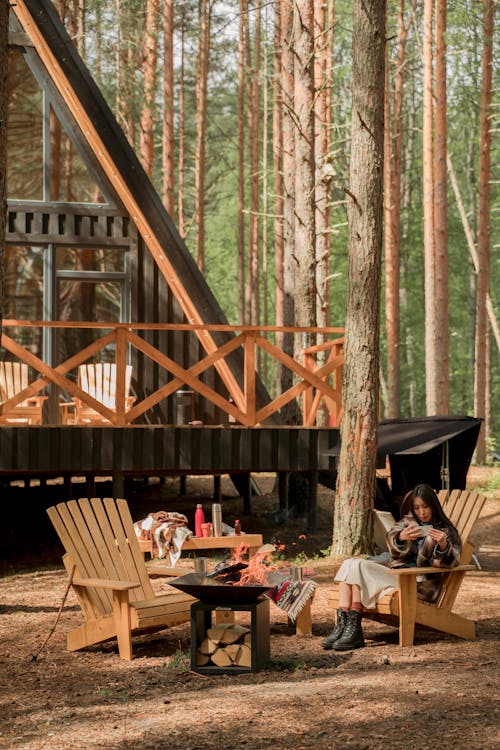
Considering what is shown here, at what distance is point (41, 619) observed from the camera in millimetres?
8250

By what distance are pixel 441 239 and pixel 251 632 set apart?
45.5ft

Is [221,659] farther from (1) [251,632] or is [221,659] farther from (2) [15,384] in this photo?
(2) [15,384]

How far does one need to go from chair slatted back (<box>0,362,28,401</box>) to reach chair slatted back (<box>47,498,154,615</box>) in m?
5.01

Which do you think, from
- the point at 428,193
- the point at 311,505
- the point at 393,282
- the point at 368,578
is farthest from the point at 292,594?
the point at 393,282

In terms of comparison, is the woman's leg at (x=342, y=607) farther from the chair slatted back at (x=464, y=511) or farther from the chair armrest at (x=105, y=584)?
the chair armrest at (x=105, y=584)

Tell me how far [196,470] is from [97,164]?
388 cm

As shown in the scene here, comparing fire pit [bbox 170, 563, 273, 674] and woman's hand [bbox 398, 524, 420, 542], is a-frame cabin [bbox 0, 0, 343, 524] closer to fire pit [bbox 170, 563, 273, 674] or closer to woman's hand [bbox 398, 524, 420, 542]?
woman's hand [bbox 398, 524, 420, 542]

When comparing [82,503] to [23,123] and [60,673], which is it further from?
[23,123]

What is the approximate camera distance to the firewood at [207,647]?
6.46 m

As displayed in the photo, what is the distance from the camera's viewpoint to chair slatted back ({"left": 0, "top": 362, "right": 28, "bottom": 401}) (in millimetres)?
12492

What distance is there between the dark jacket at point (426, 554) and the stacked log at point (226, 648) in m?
1.20

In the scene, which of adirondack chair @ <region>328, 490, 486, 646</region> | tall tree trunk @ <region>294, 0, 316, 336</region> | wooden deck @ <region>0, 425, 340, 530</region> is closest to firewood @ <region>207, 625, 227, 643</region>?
adirondack chair @ <region>328, 490, 486, 646</region>

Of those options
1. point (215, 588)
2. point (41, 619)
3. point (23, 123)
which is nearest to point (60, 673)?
point (215, 588)

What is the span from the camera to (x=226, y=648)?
6469 mm
